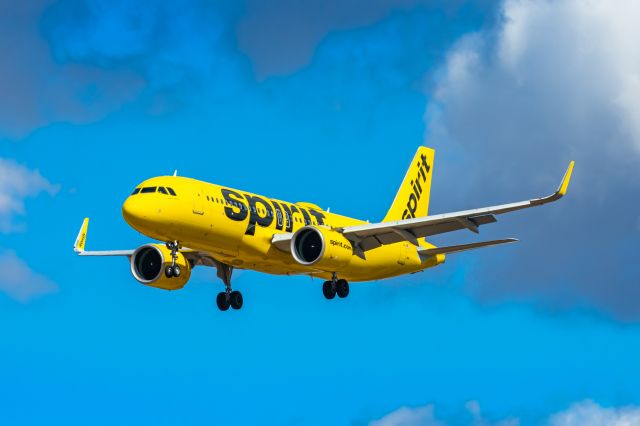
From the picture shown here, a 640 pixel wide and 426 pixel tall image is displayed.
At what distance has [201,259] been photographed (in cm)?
6600

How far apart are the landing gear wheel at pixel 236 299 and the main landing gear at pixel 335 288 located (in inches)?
171

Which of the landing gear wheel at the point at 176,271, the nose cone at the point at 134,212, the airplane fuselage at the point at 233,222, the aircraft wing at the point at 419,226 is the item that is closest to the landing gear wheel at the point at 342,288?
the airplane fuselage at the point at 233,222

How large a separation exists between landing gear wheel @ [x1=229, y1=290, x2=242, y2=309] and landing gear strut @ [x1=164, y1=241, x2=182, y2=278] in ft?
18.6

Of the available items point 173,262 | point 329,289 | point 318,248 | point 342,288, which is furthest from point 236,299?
point 173,262

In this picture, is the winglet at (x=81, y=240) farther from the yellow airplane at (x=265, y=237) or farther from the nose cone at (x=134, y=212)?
the nose cone at (x=134, y=212)

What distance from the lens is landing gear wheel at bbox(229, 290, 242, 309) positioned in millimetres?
65562

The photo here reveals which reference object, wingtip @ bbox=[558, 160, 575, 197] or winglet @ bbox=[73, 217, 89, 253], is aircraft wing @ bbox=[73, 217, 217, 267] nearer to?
winglet @ bbox=[73, 217, 89, 253]

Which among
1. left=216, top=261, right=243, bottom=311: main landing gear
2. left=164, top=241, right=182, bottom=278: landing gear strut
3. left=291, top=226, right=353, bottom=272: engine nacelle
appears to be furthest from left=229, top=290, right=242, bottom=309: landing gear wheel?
left=164, top=241, right=182, bottom=278: landing gear strut

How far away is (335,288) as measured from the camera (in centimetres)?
6488

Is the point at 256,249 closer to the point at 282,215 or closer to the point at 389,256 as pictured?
the point at 282,215

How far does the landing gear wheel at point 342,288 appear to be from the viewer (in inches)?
2557

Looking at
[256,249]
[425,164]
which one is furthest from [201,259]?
[425,164]

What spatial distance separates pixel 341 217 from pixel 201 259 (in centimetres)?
752

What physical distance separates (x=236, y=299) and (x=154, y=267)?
442 centimetres
